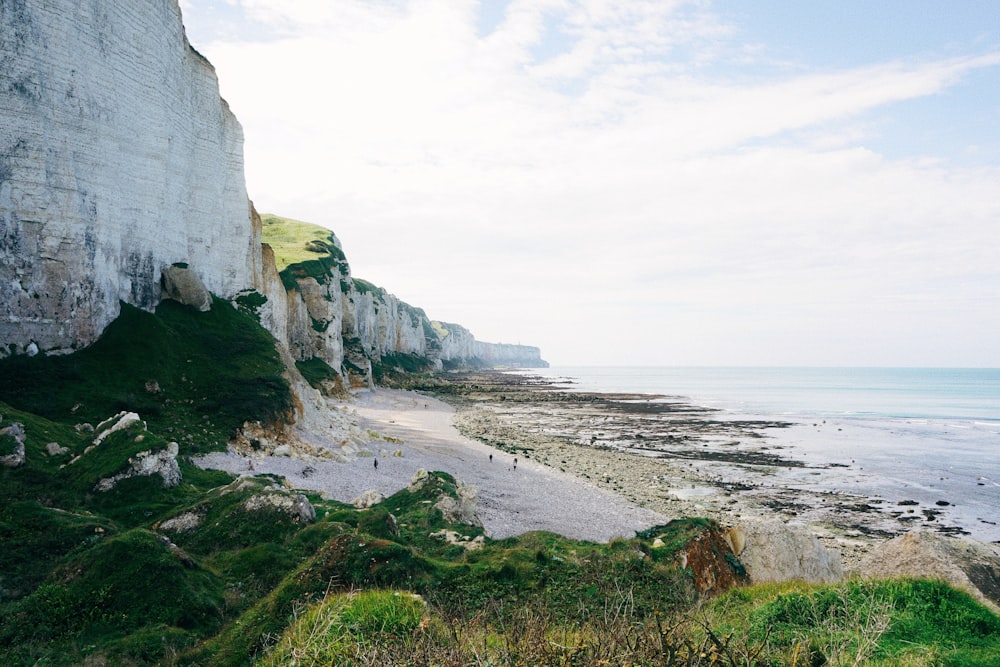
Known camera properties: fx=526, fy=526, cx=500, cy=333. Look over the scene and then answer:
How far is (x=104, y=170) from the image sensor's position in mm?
25094

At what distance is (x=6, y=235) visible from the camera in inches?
833

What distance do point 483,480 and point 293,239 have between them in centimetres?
5518

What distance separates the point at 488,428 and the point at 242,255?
89.1 feet

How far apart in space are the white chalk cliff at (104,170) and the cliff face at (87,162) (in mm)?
51

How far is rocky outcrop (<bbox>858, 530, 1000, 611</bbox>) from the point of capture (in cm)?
921

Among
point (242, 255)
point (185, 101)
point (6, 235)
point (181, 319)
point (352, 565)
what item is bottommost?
point (352, 565)

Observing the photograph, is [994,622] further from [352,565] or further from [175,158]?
[175,158]

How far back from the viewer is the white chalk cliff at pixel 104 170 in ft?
70.6

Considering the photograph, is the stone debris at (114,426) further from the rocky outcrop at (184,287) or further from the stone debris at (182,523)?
the rocky outcrop at (184,287)

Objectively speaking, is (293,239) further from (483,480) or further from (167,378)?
(483,480)

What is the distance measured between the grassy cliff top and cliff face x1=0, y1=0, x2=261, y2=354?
28.4m

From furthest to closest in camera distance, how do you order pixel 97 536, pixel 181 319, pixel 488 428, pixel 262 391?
pixel 488 428 < pixel 181 319 < pixel 262 391 < pixel 97 536

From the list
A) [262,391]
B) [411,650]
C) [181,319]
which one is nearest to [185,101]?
[181,319]

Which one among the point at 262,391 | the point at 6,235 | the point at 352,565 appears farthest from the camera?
the point at 262,391
